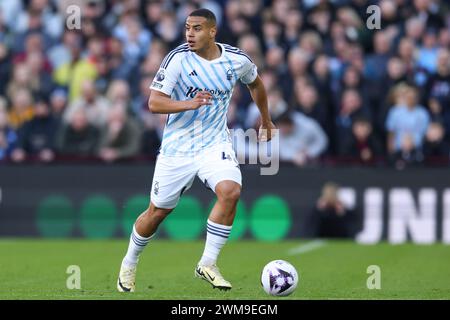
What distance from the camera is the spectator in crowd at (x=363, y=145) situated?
19562 millimetres

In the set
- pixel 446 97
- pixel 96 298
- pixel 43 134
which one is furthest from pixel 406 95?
pixel 96 298

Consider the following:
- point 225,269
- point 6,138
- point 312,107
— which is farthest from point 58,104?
point 225,269

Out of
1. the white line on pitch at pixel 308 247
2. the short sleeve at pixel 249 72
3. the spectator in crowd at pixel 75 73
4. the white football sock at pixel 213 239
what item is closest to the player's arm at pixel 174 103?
the short sleeve at pixel 249 72

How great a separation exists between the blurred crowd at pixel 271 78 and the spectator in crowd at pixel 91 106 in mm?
Answer: 24

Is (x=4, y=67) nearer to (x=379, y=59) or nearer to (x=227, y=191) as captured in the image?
(x=379, y=59)

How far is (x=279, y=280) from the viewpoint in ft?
36.1

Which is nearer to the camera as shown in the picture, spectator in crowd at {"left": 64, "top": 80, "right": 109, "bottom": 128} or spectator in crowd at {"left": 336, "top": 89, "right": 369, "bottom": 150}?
spectator in crowd at {"left": 336, "top": 89, "right": 369, "bottom": 150}

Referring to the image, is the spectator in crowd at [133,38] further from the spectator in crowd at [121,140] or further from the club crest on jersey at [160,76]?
the club crest on jersey at [160,76]

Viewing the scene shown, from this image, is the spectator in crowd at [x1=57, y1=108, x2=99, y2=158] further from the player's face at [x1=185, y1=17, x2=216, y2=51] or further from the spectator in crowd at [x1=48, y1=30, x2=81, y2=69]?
the player's face at [x1=185, y1=17, x2=216, y2=51]

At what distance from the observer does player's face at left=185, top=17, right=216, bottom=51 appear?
1122cm

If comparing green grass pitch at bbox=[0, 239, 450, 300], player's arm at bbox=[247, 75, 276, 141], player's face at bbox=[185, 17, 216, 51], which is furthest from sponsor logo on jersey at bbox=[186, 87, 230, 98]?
green grass pitch at bbox=[0, 239, 450, 300]

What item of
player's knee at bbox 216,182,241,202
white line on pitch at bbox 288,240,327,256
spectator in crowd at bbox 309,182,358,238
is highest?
Answer: player's knee at bbox 216,182,241,202

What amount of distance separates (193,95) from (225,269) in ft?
11.9

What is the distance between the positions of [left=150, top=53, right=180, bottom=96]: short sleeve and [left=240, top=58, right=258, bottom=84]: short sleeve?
80 centimetres
